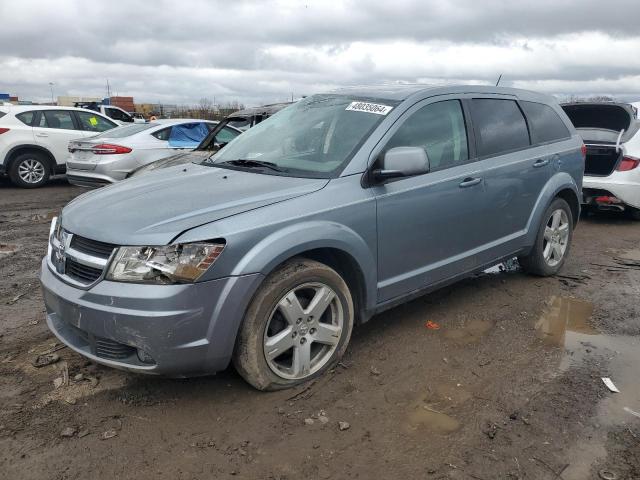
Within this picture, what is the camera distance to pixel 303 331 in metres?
3.21

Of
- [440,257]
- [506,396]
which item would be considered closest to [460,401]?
[506,396]

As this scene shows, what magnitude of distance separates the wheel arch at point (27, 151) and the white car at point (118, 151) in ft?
6.54

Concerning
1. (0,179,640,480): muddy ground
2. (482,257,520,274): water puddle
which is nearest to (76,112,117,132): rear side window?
(0,179,640,480): muddy ground

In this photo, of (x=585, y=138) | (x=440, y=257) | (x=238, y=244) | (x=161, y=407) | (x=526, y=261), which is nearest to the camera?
(x=238, y=244)

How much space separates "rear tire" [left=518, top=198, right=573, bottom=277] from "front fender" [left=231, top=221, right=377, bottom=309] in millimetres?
2304

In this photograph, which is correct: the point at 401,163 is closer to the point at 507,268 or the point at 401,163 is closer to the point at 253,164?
the point at 253,164

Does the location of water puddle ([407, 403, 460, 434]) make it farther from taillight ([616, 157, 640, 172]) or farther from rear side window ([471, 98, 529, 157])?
taillight ([616, 157, 640, 172])

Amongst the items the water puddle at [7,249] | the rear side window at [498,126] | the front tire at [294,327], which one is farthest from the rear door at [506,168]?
the water puddle at [7,249]

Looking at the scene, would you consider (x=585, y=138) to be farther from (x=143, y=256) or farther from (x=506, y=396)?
(x=143, y=256)

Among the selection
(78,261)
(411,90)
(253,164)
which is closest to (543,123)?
(411,90)

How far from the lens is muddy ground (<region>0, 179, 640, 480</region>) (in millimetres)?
2613

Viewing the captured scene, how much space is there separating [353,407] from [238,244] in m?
1.12

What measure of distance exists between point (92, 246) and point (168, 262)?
20.2 inches

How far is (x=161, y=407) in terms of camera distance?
121 inches
